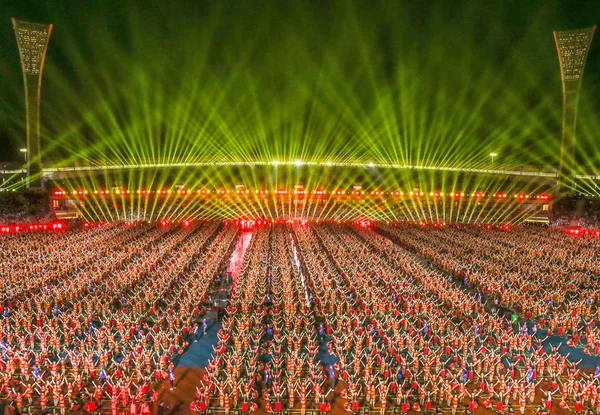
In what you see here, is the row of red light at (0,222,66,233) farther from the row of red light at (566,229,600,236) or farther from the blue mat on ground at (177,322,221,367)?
the row of red light at (566,229,600,236)

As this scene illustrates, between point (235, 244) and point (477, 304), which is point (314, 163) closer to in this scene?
point (235, 244)

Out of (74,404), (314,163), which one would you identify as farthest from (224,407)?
(314,163)

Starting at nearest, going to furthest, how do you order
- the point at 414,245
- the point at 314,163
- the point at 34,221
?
the point at 414,245, the point at 34,221, the point at 314,163

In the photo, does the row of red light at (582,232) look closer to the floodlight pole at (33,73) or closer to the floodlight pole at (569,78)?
the floodlight pole at (569,78)

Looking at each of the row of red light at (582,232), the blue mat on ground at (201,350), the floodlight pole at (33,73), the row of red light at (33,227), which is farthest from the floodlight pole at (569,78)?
the floodlight pole at (33,73)

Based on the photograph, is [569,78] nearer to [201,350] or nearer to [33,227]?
[201,350]

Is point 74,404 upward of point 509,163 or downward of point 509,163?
downward

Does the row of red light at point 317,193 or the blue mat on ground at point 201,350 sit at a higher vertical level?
the row of red light at point 317,193
